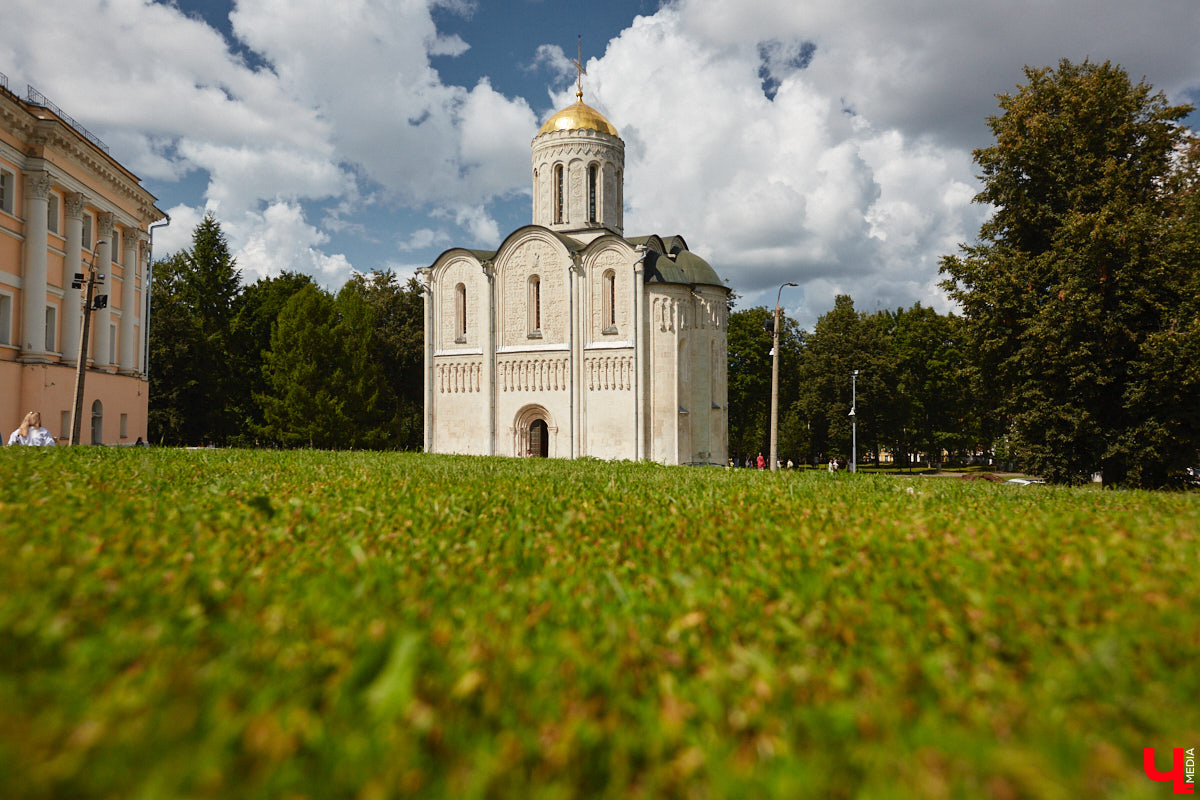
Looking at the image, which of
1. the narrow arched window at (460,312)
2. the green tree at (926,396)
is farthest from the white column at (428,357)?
the green tree at (926,396)

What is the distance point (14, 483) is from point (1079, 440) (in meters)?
23.5

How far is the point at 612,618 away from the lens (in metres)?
2.70

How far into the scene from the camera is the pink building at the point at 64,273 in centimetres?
2698

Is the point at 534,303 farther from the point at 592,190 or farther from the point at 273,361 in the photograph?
the point at 273,361

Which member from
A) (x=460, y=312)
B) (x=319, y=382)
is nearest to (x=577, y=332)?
(x=460, y=312)

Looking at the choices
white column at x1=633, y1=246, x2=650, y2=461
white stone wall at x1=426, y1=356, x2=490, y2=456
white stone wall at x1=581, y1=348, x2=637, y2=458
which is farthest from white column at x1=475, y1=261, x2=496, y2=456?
white column at x1=633, y1=246, x2=650, y2=461

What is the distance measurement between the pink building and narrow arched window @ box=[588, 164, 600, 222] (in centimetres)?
2249

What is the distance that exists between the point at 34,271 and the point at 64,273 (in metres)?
2.50

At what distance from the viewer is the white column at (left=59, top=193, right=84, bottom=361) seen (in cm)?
2995

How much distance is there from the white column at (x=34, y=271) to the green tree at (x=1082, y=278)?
108ft

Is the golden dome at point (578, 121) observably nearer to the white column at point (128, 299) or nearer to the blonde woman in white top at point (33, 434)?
the white column at point (128, 299)

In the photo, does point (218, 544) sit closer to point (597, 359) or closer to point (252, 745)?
point (252, 745)

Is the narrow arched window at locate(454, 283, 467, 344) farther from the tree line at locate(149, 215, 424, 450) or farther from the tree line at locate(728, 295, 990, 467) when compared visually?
the tree line at locate(728, 295, 990, 467)

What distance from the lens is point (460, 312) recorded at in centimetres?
3875
